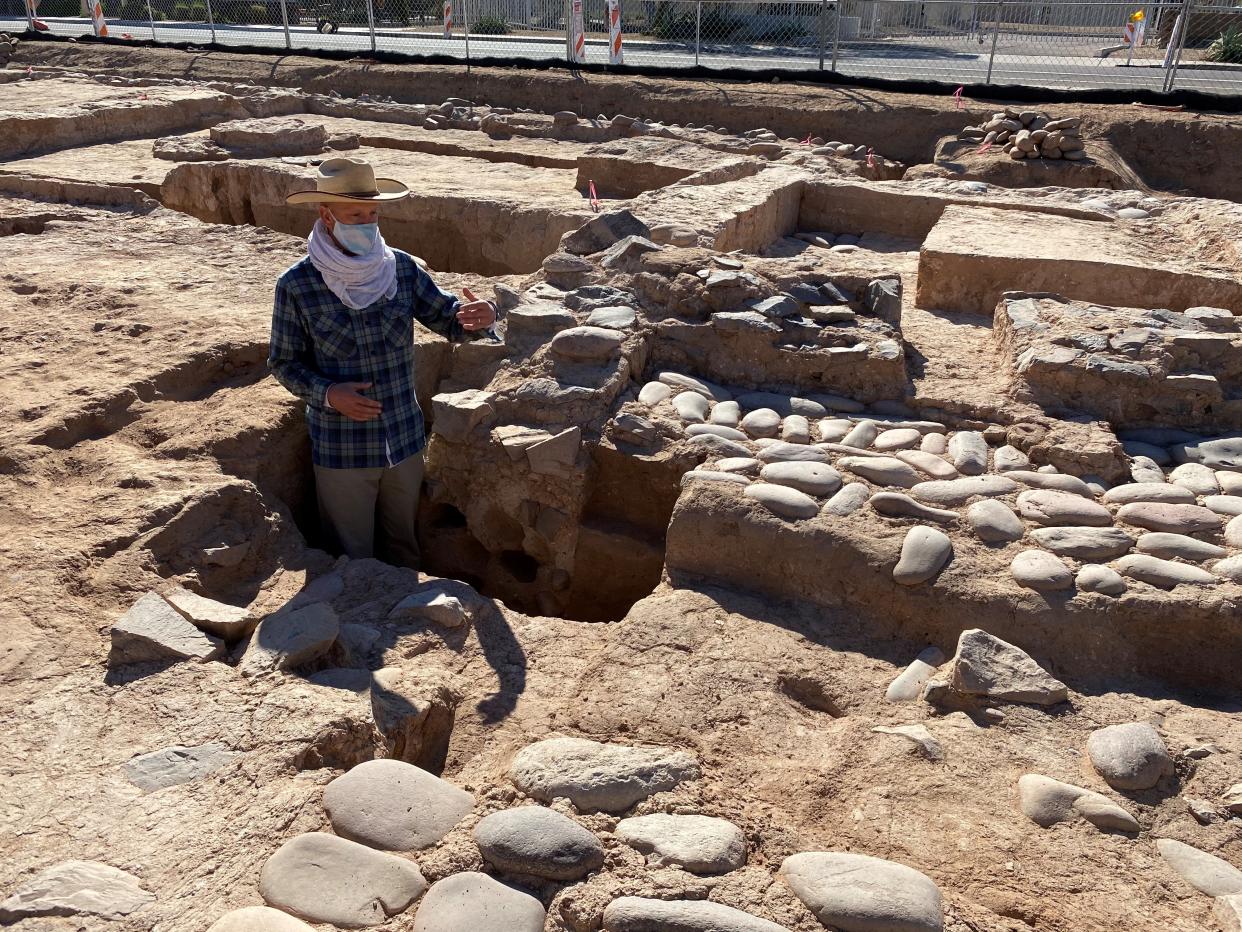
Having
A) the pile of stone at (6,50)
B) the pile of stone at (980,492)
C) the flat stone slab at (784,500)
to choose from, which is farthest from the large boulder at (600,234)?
the pile of stone at (6,50)

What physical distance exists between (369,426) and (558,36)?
1555 centimetres

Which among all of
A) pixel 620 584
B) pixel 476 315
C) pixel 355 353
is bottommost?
pixel 620 584

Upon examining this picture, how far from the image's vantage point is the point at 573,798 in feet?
7.54

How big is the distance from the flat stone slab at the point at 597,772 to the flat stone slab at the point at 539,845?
0.44 ft

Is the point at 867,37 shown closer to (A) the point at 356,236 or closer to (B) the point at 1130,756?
(A) the point at 356,236

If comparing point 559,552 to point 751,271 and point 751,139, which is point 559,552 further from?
point 751,139

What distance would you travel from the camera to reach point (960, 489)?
11.6ft

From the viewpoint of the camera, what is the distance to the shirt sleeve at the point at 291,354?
3582 mm

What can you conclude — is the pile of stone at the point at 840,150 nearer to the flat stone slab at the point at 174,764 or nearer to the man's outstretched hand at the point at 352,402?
the man's outstretched hand at the point at 352,402

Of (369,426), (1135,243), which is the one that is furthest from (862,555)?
(1135,243)

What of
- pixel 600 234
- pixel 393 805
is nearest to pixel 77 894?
pixel 393 805

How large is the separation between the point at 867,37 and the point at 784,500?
43.1ft

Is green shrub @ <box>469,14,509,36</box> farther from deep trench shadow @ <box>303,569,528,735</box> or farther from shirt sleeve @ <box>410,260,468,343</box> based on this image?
deep trench shadow @ <box>303,569,528,735</box>

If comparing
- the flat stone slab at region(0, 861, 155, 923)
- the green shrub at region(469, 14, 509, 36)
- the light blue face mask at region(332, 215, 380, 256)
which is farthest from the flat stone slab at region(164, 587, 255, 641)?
the green shrub at region(469, 14, 509, 36)
